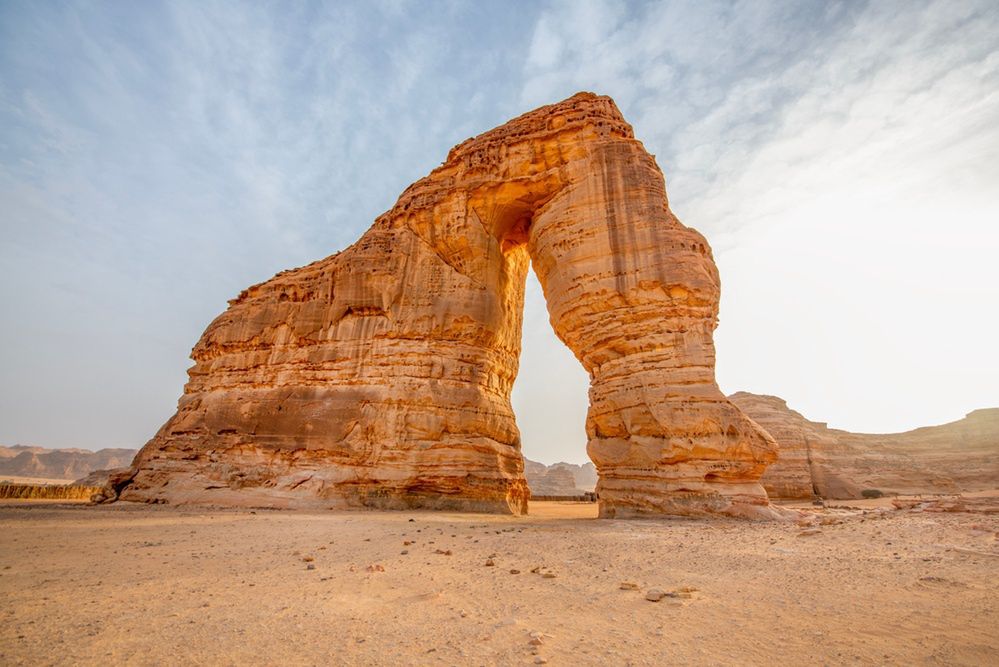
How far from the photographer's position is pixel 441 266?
19.1 m

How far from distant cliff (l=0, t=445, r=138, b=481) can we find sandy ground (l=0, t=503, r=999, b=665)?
101 metres

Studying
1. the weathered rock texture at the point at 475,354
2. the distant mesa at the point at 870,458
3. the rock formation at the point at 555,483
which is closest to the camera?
the weathered rock texture at the point at 475,354

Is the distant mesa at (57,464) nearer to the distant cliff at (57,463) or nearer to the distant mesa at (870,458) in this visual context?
the distant cliff at (57,463)

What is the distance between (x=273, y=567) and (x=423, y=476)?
411 inches

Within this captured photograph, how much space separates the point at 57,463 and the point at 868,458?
400 ft

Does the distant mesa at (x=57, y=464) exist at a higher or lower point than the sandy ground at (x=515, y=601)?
higher

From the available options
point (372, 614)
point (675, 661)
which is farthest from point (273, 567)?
point (675, 661)

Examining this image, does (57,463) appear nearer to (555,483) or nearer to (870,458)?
(555,483)

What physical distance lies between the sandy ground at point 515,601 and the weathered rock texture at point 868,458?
2450 cm

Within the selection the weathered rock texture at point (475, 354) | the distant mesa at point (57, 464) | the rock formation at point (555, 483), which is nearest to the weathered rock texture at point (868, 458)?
the weathered rock texture at point (475, 354)

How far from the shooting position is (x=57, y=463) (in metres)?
83.5

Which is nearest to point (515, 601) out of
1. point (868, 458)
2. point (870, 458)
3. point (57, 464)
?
point (868, 458)

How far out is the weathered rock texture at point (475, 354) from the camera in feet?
41.6

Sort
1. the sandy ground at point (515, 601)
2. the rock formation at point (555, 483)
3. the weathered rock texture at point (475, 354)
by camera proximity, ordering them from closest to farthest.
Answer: the sandy ground at point (515, 601) → the weathered rock texture at point (475, 354) → the rock formation at point (555, 483)
